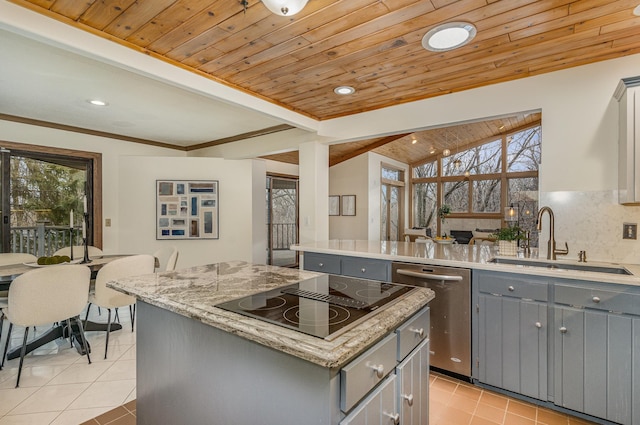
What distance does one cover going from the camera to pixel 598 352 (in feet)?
6.02

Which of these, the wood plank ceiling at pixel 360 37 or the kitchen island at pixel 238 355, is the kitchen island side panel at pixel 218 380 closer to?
the kitchen island at pixel 238 355

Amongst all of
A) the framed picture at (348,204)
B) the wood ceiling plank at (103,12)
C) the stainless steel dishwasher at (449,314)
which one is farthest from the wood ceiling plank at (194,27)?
the framed picture at (348,204)

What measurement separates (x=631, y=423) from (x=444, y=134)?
6633mm

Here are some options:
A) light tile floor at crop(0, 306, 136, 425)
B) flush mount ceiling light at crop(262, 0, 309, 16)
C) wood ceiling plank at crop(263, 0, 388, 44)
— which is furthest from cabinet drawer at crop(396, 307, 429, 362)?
light tile floor at crop(0, 306, 136, 425)

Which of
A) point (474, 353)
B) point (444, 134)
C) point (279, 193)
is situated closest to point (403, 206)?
point (444, 134)

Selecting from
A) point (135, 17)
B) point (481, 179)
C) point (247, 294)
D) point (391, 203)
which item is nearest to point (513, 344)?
point (247, 294)

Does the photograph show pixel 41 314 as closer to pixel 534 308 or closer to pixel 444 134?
pixel 534 308

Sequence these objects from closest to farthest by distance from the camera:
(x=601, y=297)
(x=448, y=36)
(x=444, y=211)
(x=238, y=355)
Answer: (x=238, y=355) → (x=601, y=297) → (x=448, y=36) → (x=444, y=211)

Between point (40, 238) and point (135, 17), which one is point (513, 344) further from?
point (40, 238)

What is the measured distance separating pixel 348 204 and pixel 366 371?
6.68 meters

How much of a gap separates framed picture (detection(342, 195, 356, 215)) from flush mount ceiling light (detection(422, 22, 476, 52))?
17.9 feet

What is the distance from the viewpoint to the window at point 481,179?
780cm

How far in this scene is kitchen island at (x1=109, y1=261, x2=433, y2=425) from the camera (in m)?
0.89

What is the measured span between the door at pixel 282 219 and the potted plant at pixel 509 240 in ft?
13.8
